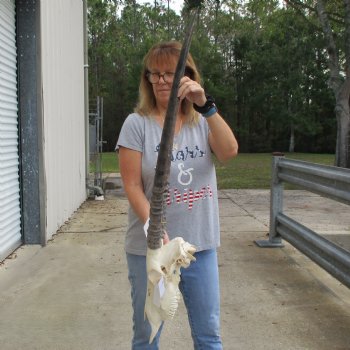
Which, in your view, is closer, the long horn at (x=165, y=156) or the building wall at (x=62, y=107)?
the long horn at (x=165, y=156)

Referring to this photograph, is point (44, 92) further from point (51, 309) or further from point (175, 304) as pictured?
point (175, 304)

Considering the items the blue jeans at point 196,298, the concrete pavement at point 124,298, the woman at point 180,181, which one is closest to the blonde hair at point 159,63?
the woman at point 180,181

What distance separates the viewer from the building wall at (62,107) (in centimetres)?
609

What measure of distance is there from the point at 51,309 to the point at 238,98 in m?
42.8

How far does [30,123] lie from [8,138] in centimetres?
41

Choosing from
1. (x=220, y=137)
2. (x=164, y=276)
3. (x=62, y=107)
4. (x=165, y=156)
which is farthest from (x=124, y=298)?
(x=62, y=107)

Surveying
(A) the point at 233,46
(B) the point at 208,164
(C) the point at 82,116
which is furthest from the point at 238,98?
(B) the point at 208,164

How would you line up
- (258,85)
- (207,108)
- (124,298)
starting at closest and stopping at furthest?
1. (207,108)
2. (124,298)
3. (258,85)

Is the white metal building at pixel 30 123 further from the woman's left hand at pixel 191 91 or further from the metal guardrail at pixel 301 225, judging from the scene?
the woman's left hand at pixel 191 91

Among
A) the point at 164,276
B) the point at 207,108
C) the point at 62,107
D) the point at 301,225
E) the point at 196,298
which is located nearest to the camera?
the point at 164,276

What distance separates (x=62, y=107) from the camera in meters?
7.07

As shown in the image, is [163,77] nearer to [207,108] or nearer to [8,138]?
[207,108]

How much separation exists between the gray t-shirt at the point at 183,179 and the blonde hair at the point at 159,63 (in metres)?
0.05

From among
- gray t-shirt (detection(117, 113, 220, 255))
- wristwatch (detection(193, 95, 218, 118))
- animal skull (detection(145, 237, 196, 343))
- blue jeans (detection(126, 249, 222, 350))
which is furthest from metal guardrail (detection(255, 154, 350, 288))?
animal skull (detection(145, 237, 196, 343))
